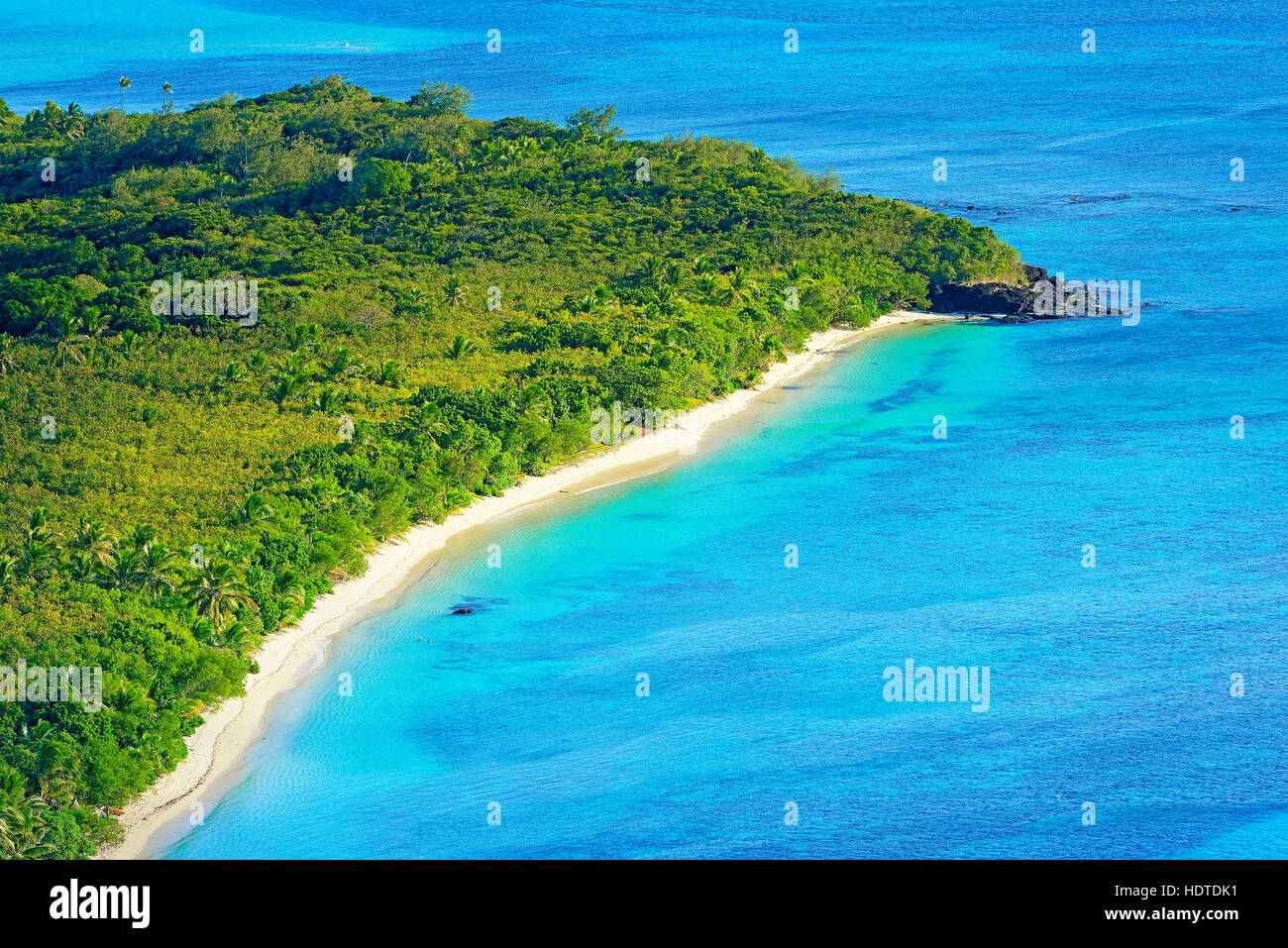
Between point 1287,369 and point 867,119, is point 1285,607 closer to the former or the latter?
point 1287,369

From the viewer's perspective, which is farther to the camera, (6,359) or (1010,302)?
(1010,302)

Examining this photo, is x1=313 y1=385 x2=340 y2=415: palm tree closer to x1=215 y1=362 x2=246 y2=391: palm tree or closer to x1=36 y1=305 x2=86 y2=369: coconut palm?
x1=215 y1=362 x2=246 y2=391: palm tree

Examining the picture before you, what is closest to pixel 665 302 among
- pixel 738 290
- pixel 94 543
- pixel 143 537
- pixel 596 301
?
pixel 596 301

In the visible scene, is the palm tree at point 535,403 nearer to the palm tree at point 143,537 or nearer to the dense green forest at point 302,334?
the dense green forest at point 302,334

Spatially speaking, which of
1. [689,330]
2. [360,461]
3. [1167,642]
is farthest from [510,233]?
[1167,642]

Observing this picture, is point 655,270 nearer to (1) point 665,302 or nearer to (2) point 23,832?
(1) point 665,302

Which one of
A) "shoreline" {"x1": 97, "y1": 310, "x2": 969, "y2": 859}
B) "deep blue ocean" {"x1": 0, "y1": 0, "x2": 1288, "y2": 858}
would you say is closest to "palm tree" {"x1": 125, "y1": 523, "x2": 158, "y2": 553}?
"shoreline" {"x1": 97, "y1": 310, "x2": 969, "y2": 859}

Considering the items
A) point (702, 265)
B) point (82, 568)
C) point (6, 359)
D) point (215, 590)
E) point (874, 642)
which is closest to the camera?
point (215, 590)

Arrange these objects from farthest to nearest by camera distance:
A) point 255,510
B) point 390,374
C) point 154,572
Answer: point 390,374, point 255,510, point 154,572
